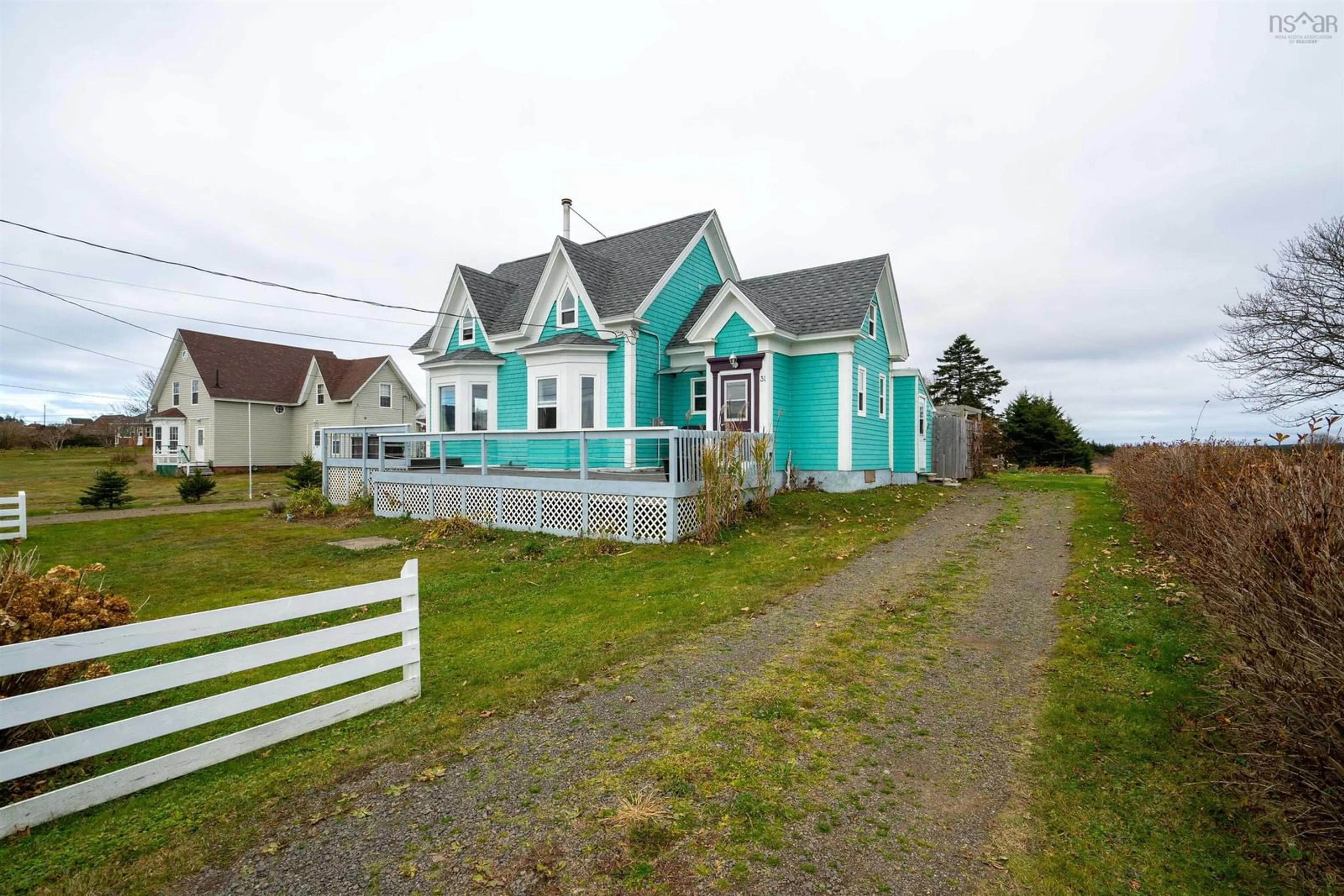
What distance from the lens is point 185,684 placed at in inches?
141

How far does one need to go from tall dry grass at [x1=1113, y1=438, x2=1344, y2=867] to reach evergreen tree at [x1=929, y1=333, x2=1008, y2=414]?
170ft

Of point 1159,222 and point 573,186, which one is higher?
point 573,186

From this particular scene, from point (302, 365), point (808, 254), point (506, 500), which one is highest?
point (808, 254)

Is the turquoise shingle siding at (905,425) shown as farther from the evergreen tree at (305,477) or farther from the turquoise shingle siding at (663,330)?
the evergreen tree at (305,477)

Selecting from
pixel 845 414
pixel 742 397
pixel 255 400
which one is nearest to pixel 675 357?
pixel 742 397

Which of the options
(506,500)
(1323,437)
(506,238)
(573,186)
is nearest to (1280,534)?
(1323,437)

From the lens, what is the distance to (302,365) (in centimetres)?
3931

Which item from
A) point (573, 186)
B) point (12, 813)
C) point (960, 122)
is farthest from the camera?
point (573, 186)

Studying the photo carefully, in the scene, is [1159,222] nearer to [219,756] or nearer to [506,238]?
[219,756]

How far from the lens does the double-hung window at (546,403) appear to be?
16938 mm

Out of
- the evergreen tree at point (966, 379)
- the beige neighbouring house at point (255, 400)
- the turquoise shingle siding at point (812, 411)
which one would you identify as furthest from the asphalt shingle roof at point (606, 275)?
the evergreen tree at point (966, 379)

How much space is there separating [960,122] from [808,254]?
45.5 m

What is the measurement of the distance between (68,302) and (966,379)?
57997 mm

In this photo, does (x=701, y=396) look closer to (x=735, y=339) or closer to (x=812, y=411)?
(x=735, y=339)
